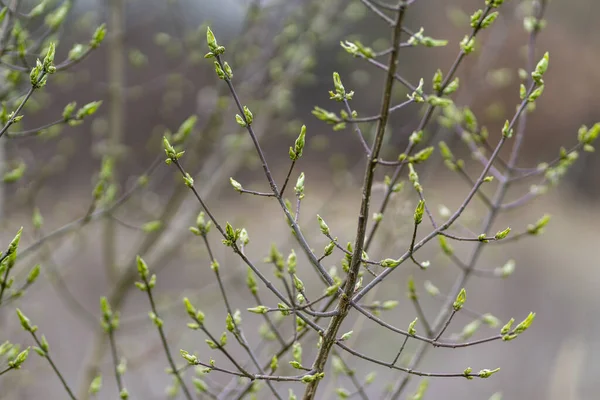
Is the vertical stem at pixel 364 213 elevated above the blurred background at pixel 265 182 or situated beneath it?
situated beneath

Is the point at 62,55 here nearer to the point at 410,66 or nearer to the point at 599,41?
the point at 410,66

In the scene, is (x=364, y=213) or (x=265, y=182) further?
(x=265, y=182)

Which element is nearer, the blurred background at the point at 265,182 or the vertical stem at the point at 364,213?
the vertical stem at the point at 364,213

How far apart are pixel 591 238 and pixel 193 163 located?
12.7ft

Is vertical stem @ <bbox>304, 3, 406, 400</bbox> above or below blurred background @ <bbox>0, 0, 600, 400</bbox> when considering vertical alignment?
below

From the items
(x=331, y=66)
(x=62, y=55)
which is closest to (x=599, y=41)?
(x=331, y=66)

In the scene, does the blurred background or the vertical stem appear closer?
the vertical stem

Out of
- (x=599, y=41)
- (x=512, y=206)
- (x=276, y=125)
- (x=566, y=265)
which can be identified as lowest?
(x=512, y=206)

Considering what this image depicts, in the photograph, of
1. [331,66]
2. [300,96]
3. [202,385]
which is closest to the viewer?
[202,385]

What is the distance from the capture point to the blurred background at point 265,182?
206 cm

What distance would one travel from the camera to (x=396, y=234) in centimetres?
161

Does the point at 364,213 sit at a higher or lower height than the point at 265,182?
lower

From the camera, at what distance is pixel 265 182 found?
3.26m

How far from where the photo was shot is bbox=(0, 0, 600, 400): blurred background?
6.75 ft
